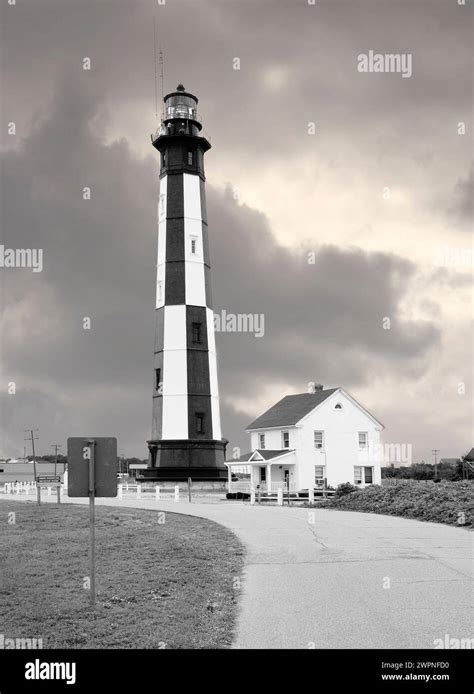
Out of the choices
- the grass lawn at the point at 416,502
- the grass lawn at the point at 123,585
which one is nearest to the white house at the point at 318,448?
the grass lawn at the point at 416,502

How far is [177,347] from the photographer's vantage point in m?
49.1

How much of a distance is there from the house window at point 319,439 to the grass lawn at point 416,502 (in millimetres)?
14849

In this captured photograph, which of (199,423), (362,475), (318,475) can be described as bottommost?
(362,475)

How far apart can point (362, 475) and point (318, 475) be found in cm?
325

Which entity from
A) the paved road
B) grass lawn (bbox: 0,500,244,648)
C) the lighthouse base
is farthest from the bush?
the lighthouse base

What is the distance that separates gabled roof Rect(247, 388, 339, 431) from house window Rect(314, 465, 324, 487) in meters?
3.31

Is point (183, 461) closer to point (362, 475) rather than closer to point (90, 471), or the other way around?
point (362, 475)

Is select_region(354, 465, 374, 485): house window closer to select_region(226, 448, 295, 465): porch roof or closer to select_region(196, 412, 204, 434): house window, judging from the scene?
select_region(226, 448, 295, 465): porch roof

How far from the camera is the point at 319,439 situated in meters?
49.3

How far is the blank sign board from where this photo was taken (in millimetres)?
11484

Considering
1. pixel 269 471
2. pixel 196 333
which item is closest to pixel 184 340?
pixel 196 333

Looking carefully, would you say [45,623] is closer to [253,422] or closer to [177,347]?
[177,347]

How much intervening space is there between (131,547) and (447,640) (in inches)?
398

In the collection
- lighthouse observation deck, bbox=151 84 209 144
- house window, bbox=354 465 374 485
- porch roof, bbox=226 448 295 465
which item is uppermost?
lighthouse observation deck, bbox=151 84 209 144
